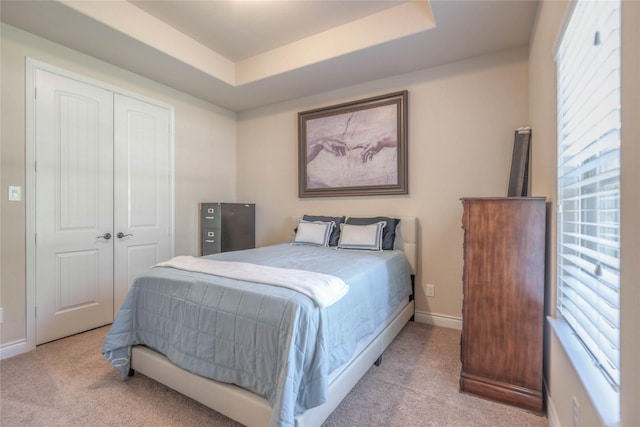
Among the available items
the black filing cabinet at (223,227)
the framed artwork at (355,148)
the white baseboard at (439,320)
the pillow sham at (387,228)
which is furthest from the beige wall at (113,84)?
the white baseboard at (439,320)

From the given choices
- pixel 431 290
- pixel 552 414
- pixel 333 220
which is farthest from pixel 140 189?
pixel 552 414

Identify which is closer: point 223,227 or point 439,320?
point 439,320

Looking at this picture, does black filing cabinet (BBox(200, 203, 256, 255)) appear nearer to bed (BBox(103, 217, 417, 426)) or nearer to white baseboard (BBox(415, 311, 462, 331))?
bed (BBox(103, 217, 417, 426))

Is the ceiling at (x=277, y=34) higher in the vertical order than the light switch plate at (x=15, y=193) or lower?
higher

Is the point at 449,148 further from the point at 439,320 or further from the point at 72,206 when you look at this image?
the point at 72,206

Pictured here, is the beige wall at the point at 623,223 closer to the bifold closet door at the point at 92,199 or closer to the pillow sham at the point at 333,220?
the pillow sham at the point at 333,220

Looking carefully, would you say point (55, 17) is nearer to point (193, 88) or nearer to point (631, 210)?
point (193, 88)

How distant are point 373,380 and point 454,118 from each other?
8.09 feet

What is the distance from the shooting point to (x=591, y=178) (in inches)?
43.3

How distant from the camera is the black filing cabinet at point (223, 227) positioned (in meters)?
3.66

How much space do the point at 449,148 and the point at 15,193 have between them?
381 centimetres

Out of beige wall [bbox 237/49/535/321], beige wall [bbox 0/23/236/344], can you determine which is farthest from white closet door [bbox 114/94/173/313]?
beige wall [bbox 237/49/535/321]

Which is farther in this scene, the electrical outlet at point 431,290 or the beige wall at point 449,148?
the electrical outlet at point 431,290

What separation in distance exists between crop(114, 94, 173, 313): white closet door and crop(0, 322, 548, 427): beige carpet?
1008mm
